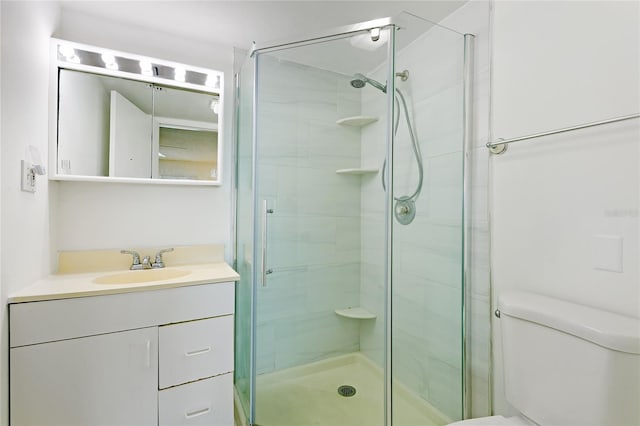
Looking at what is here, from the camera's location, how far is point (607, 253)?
39.2 inches

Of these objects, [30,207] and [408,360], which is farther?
[408,360]

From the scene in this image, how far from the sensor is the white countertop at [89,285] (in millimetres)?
1229

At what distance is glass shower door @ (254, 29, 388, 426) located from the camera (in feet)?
5.33

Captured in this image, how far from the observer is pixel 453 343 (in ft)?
4.97

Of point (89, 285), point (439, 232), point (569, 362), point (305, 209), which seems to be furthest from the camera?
point (305, 209)


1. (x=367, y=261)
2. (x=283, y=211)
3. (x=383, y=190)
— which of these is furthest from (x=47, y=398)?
(x=383, y=190)

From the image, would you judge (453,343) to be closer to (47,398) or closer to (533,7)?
(533,7)

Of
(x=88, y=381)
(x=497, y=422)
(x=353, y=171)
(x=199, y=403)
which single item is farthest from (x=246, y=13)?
(x=497, y=422)

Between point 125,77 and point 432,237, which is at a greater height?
point 125,77

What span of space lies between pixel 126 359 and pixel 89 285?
38 centimetres

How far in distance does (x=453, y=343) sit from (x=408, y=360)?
25cm

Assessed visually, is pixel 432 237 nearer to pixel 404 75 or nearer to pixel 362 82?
pixel 404 75

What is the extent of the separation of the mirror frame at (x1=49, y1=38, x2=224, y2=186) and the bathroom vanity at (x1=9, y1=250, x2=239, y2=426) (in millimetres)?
566

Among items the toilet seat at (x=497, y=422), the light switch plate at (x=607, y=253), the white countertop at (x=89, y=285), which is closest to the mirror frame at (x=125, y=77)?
the white countertop at (x=89, y=285)
